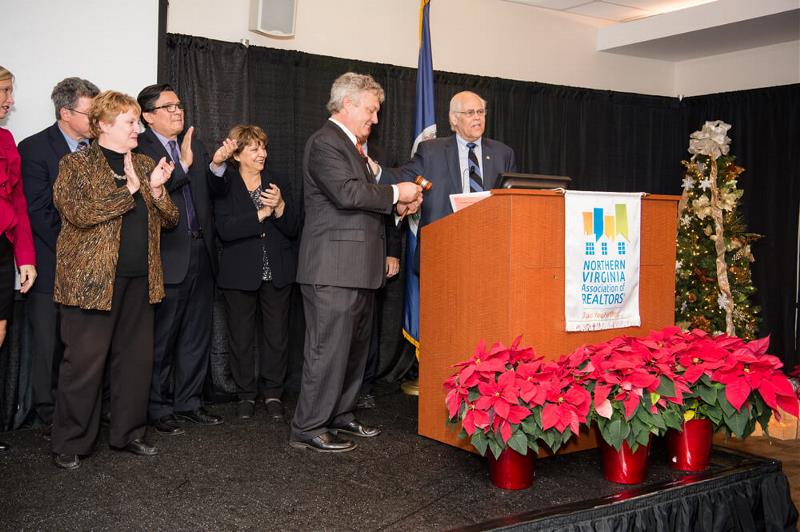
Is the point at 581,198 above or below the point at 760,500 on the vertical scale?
above

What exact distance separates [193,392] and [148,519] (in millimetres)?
1451

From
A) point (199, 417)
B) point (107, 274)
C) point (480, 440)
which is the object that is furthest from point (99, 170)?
point (480, 440)

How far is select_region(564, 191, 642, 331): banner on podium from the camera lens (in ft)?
10.7

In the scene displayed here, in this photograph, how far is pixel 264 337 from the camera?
461 centimetres

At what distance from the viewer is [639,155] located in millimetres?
6988

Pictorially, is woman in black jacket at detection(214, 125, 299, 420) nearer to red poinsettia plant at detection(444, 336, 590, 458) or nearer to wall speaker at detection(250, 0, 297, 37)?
wall speaker at detection(250, 0, 297, 37)

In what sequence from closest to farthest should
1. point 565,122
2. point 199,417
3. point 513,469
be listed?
point 513,469 < point 199,417 < point 565,122

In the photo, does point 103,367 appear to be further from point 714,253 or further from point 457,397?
point 714,253

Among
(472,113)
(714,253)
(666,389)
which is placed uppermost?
(472,113)

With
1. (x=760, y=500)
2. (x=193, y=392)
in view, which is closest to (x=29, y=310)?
(x=193, y=392)

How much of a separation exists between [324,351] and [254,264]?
0.98 metres

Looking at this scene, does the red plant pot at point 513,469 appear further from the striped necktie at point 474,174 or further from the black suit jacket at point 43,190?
the black suit jacket at point 43,190

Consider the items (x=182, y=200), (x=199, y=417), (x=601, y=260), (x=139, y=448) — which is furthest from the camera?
(x=199, y=417)

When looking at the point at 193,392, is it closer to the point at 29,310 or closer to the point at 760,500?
the point at 29,310
